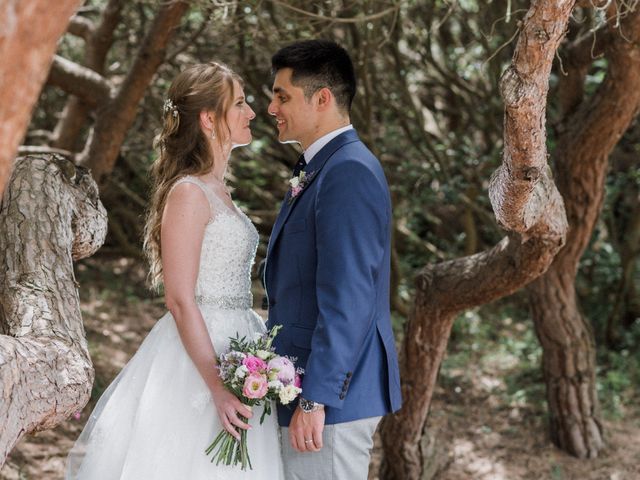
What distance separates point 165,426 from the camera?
3088 millimetres

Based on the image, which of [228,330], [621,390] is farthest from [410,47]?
[228,330]

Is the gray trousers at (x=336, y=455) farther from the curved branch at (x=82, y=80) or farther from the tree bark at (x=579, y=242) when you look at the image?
the curved branch at (x=82, y=80)

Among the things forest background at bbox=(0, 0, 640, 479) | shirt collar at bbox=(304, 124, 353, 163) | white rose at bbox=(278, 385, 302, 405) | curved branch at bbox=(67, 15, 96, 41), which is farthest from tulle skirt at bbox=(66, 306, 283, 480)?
curved branch at bbox=(67, 15, 96, 41)

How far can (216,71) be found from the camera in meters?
3.35

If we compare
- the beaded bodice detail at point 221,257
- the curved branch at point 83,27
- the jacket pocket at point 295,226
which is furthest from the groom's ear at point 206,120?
the curved branch at point 83,27

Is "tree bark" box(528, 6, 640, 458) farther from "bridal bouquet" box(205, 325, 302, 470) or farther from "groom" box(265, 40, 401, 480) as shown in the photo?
"bridal bouquet" box(205, 325, 302, 470)

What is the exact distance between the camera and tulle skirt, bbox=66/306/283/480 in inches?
119

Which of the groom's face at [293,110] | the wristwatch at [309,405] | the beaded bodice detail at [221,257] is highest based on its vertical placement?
the groom's face at [293,110]

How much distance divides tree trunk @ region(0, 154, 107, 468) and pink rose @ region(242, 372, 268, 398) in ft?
1.61

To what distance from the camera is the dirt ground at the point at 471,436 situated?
5598 millimetres

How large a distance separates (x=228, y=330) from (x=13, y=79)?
1890 millimetres

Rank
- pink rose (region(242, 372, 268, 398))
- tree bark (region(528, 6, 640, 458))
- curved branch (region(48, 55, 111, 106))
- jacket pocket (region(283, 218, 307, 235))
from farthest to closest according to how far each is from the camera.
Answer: curved branch (region(48, 55, 111, 106)) → tree bark (region(528, 6, 640, 458)) → jacket pocket (region(283, 218, 307, 235)) → pink rose (region(242, 372, 268, 398))

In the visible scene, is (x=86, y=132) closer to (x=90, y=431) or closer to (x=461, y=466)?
(x=461, y=466)

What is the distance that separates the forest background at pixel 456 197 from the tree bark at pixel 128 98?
0.01 meters
